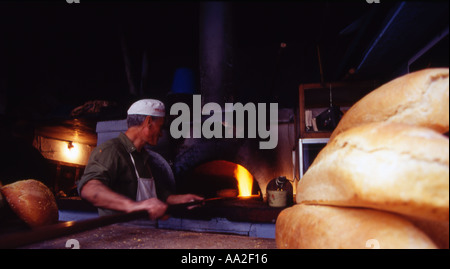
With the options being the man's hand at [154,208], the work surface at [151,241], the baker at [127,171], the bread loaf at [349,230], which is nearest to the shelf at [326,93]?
the baker at [127,171]

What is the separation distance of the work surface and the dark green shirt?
0.51 metres

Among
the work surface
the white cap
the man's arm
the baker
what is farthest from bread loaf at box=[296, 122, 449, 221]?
the white cap

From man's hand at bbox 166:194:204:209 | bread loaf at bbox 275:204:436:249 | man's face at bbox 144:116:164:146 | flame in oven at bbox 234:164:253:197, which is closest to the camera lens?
bread loaf at bbox 275:204:436:249

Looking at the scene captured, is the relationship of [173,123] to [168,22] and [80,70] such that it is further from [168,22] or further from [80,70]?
[80,70]

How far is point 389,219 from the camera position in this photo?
2.30ft

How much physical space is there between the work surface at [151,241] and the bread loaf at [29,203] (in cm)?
24

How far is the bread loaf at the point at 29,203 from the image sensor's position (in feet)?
5.07

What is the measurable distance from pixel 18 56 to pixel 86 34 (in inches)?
82.8

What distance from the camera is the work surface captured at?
131 centimetres

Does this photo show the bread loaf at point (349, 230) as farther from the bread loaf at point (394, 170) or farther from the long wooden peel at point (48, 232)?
the long wooden peel at point (48, 232)

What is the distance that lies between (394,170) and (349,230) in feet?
0.92

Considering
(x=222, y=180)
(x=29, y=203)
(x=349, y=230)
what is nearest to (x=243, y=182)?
(x=222, y=180)

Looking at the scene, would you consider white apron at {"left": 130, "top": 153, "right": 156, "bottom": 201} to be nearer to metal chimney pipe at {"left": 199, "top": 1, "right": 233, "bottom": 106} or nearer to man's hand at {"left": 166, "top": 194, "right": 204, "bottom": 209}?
man's hand at {"left": 166, "top": 194, "right": 204, "bottom": 209}
